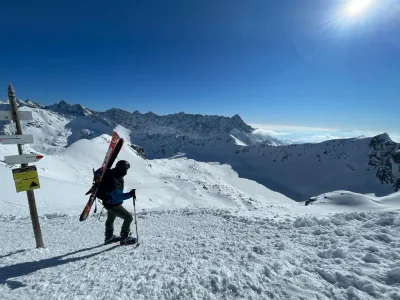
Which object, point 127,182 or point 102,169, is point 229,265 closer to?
point 102,169

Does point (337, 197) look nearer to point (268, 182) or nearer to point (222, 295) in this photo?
point (222, 295)

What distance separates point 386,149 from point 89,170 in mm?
180563

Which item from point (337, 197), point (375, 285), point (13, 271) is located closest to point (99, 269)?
point (13, 271)

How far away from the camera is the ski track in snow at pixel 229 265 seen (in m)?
4.70

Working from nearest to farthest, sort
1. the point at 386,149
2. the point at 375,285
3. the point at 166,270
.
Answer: the point at 375,285, the point at 166,270, the point at 386,149

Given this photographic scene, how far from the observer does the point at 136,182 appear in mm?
65562

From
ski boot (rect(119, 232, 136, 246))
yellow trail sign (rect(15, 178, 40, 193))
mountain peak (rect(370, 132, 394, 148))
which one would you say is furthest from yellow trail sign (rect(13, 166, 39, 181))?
mountain peak (rect(370, 132, 394, 148))

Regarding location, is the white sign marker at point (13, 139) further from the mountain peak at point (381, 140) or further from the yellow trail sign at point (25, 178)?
the mountain peak at point (381, 140)

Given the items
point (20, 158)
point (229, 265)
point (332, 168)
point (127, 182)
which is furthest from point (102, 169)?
point (332, 168)

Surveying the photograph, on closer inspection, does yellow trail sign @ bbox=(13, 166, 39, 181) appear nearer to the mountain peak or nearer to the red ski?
the red ski

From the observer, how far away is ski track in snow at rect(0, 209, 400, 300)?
15.4 feet

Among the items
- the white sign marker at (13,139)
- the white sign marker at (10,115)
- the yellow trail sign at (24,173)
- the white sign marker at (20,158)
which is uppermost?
the white sign marker at (10,115)

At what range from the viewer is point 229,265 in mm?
5770

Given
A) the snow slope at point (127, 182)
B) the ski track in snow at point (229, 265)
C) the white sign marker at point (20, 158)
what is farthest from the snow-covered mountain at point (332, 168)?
the white sign marker at point (20, 158)
